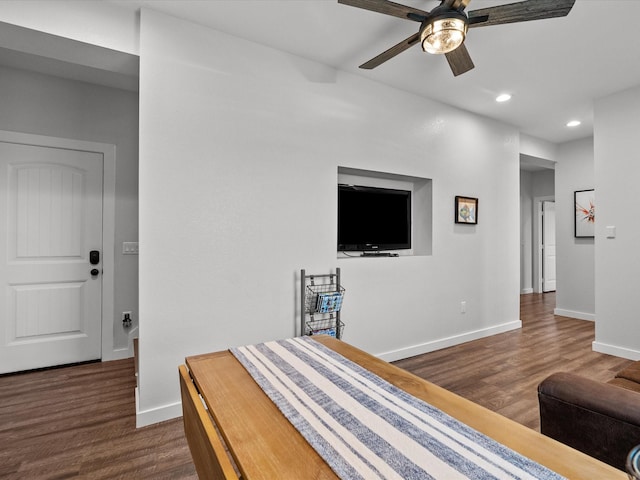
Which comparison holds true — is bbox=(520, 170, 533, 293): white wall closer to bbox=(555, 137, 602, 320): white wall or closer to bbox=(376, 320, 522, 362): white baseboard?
bbox=(555, 137, 602, 320): white wall

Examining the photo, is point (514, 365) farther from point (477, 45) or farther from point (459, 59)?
point (477, 45)

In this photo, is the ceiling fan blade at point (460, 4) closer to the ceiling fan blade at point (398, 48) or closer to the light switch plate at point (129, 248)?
the ceiling fan blade at point (398, 48)

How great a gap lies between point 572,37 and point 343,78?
172 centimetres

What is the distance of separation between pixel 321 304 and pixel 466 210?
214cm

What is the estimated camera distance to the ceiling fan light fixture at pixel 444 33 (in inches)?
69.8

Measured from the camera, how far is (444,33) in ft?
5.98

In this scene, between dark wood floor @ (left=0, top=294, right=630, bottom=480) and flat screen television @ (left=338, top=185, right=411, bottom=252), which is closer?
dark wood floor @ (left=0, top=294, right=630, bottom=480)

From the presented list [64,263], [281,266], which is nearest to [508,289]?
[281,266]

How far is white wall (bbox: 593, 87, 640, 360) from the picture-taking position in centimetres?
331

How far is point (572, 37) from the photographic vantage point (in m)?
2.47

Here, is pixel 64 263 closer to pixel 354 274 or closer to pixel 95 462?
pixel 95 462

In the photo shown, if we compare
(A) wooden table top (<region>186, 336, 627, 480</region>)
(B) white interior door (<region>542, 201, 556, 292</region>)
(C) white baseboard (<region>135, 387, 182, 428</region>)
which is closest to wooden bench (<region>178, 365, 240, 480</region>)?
(A) wooden table top (<region>186, 336, 627, 480</region>)

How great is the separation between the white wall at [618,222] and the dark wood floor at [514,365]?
296mm

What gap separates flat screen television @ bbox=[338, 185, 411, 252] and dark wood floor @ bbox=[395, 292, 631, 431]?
1.18m
